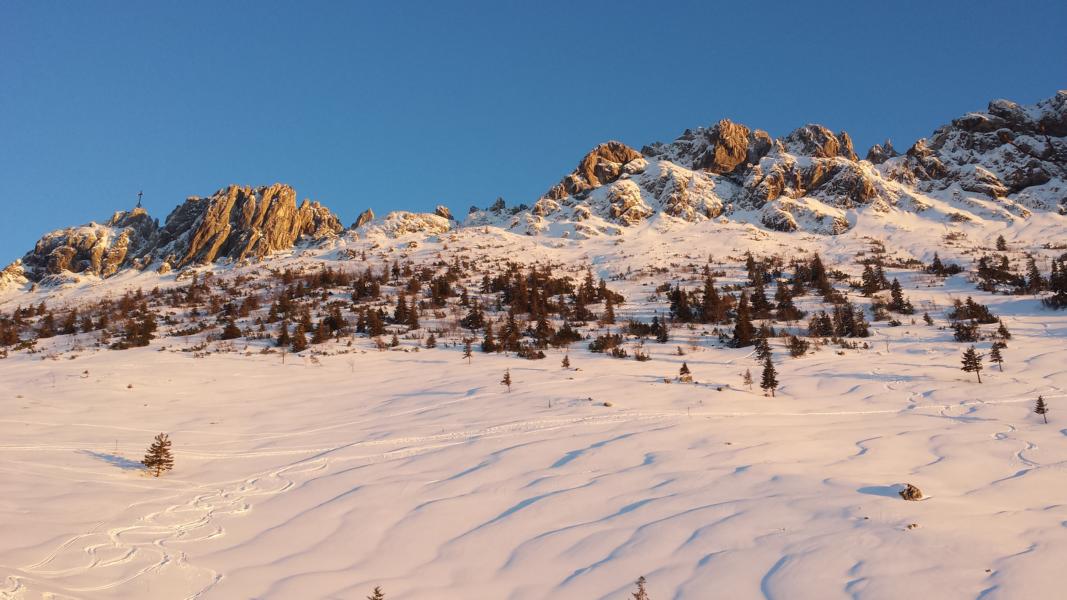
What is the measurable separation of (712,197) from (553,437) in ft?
232

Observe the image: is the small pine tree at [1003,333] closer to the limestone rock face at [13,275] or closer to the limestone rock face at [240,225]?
the limestone rock face at [240,225]

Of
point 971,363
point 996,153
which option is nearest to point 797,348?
point 971,363

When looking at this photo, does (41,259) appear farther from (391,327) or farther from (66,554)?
(66,554)

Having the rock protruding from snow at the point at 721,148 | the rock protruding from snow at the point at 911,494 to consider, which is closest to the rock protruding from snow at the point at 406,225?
the rock protruding from snow at the point at 721,148

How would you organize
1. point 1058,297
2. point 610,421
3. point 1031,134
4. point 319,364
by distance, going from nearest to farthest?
point 610,421
point 319,364
point 1058,297
point 1031,134

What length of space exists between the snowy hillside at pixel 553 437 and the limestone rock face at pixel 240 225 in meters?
28.6

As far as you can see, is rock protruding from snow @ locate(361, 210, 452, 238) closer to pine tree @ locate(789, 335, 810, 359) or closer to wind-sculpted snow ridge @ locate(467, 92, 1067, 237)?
wind-sculpted snow ridge @ locate(467, 92, 1067, 237)

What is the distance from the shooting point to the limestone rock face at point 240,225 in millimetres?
Answer: 77812

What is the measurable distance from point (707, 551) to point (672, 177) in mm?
79535

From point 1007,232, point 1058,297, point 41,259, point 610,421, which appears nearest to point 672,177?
point 1007,232

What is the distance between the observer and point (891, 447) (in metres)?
A: 10.8

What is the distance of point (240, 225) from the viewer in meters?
81.8

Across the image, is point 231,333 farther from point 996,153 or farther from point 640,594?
point 996,153

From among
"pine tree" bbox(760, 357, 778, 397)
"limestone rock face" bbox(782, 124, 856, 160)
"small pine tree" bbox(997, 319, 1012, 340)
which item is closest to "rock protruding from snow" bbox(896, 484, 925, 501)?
"pine tree" bbox(760, 357, 778, 397)
